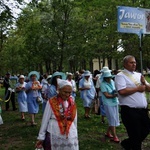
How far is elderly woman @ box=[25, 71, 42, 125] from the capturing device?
10.1 metres

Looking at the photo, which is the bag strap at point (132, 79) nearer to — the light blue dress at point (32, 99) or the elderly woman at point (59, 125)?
the elderly woman at point (59, 125)

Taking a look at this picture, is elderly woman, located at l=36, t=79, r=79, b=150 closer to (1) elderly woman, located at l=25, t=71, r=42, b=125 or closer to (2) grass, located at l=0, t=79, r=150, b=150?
(2) grass, located at l=0, t=79, r=150, b=150

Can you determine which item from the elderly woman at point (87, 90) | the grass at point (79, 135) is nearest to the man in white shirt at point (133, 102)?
the grass at point (79, 135)

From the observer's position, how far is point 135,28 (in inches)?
351

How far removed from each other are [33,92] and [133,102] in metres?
5.42

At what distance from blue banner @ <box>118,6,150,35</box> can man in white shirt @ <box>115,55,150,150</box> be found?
3347mm

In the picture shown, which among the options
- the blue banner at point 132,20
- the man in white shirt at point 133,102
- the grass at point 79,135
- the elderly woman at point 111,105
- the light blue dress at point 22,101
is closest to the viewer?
the man in white shirt at point 133,102

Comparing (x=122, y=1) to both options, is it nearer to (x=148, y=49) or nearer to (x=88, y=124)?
(x=148, y=49)

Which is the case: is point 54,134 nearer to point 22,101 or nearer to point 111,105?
point 111,105

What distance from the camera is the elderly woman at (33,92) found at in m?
10.1

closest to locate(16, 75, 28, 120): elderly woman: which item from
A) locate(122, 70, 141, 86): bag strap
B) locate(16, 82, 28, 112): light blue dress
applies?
locate(16, 82, 28, 112): light blue dress

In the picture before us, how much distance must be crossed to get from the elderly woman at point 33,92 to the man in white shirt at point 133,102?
5.00 meters

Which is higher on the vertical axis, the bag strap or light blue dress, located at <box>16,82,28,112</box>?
the bag strap

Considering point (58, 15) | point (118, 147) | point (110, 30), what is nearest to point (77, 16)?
point (58, 15)
